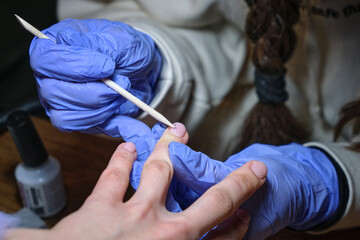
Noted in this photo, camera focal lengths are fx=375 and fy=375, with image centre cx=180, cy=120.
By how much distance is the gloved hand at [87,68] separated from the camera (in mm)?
533

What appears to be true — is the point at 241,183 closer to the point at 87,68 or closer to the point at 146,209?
the point at 146,209

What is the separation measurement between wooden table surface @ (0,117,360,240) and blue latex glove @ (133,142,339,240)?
247mm

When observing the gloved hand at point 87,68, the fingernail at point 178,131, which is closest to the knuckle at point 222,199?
the fingernail at point 178,131

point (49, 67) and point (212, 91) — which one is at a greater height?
point (49, 67)

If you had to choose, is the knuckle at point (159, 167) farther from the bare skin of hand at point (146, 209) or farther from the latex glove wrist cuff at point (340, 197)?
the latex glove wrist cuff at point (340, 197)

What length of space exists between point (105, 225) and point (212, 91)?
22.2 inches

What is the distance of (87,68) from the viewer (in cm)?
53

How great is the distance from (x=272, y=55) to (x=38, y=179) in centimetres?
52

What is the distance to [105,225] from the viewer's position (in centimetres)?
35

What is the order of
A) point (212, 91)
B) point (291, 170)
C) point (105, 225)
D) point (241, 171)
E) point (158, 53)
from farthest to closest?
point (212, 91) < point (158, 53) < point (291, 170) < point (241, 171) < point (105, 225)

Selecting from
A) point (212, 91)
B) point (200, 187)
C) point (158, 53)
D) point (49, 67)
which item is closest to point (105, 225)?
point (200, 187)

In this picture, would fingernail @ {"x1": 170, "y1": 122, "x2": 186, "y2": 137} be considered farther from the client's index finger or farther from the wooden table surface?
the wooden table surface

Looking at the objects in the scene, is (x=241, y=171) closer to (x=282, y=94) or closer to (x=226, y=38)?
(x=282, y=94)

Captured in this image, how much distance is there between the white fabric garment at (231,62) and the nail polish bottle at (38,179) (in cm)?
26
